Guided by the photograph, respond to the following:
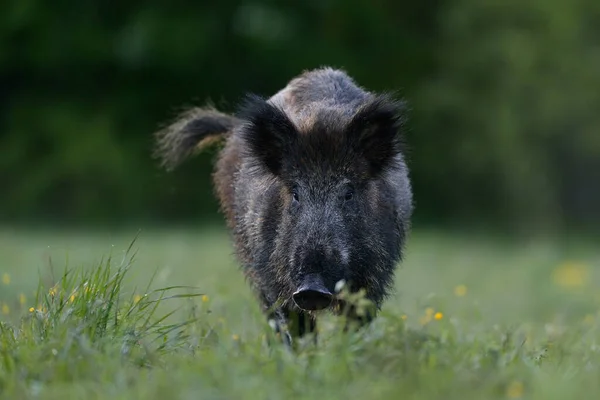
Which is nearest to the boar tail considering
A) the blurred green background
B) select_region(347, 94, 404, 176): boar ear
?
select_region(347, 94, 404, 176): boar ear

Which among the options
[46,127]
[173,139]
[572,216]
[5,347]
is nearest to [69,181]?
[46,127]

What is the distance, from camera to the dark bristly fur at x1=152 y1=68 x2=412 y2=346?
5.59 m

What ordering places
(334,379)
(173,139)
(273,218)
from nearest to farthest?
(334,379) < (273,218) < (173,139)

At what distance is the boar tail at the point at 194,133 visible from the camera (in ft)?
25.6

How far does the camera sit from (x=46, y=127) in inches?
832

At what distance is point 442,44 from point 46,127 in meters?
7.83

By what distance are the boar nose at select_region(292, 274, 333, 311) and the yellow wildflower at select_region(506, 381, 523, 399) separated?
1.42 m

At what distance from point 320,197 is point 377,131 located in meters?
0.57

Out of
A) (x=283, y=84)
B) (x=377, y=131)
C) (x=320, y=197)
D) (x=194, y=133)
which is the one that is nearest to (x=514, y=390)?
(x=320, y=197)

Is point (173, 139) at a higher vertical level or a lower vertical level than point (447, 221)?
higher

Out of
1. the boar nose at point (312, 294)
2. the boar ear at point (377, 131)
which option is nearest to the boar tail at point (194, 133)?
the boar ear at point (377, 131)

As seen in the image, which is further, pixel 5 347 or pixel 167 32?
pixel 167 32

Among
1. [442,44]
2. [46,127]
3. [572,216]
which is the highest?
[442,44]

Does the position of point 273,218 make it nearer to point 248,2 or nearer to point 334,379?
point 334,379
